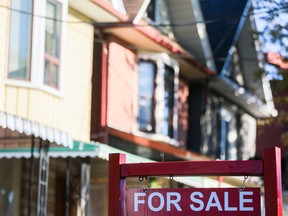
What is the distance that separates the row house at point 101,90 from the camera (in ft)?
48.9

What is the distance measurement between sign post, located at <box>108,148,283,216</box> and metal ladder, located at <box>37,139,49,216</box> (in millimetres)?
5800

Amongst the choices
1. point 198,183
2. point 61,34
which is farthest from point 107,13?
point 198,183

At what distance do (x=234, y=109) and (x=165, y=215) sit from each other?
73.4 ft

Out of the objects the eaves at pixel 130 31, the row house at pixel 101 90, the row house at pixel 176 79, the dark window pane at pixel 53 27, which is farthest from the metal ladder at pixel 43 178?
the row house at pixel 176 79

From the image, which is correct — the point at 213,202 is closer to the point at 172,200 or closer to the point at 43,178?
the point at 172,200

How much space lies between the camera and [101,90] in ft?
60.6

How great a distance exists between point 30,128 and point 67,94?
4.88 m

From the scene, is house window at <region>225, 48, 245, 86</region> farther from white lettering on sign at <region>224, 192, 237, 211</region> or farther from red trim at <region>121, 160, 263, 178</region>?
white lettering on sign at <region>224, 192, 237, 211</region>

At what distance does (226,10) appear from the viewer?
2428 centimetres

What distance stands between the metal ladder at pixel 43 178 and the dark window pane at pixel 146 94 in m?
7.02

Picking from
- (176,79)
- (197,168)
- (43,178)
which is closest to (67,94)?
(43,178)

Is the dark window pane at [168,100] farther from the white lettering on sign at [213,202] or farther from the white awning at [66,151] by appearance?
the white lettering on sign at [213,202]

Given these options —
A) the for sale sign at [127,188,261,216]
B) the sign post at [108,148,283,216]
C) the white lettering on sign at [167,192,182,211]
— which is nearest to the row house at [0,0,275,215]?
the sign post at [108,148,283,216]

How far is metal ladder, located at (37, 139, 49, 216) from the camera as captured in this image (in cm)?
1363
